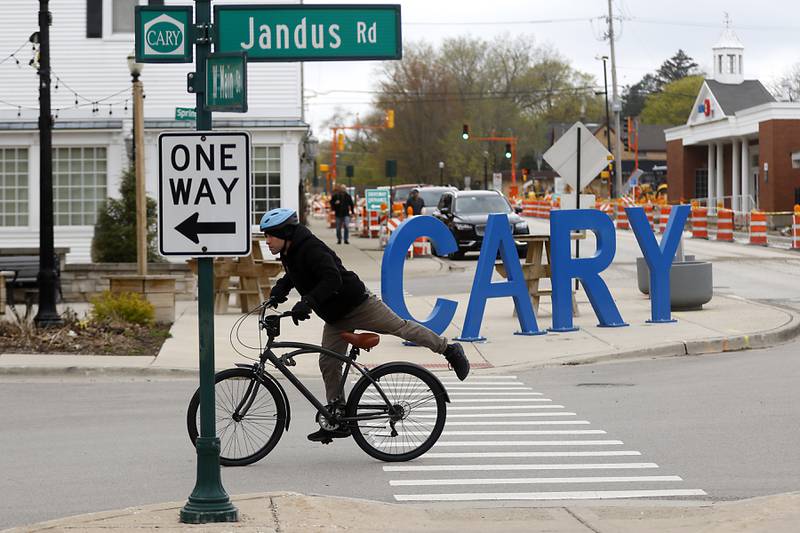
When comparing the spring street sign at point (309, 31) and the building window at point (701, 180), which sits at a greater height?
the building window at point (701, 180)

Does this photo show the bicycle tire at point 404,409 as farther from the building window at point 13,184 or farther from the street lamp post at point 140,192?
the building window at point 13,184

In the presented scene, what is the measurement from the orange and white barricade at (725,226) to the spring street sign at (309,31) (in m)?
34.1

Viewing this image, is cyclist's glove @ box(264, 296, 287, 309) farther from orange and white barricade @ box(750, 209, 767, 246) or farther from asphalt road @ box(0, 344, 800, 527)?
orange and white barricade @ box(750, 209, 767, 246)

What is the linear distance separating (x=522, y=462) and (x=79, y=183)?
72.1 ft

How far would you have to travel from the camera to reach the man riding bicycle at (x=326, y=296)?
880cm

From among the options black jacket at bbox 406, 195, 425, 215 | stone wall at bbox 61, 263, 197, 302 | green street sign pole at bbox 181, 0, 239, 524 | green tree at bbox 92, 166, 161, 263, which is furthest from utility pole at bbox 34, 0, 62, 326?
black jacket at bbox 406, 195, 425, 215

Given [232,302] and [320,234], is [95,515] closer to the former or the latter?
[232,302]

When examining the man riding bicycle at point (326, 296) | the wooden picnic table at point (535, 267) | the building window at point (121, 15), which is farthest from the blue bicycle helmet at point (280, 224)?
the building window at point (121, 15)

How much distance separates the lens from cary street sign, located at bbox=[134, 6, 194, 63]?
23.8ft

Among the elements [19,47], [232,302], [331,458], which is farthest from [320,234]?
[331,458]

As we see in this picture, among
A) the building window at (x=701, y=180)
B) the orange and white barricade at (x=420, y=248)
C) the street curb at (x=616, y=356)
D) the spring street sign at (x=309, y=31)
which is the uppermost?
the building window at (x=701, y=180)

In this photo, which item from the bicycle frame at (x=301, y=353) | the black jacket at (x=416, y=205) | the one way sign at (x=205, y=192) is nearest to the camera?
the one way sign at (x=205, y=192)

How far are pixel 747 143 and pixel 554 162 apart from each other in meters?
44.9

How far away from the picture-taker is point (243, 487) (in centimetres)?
812
